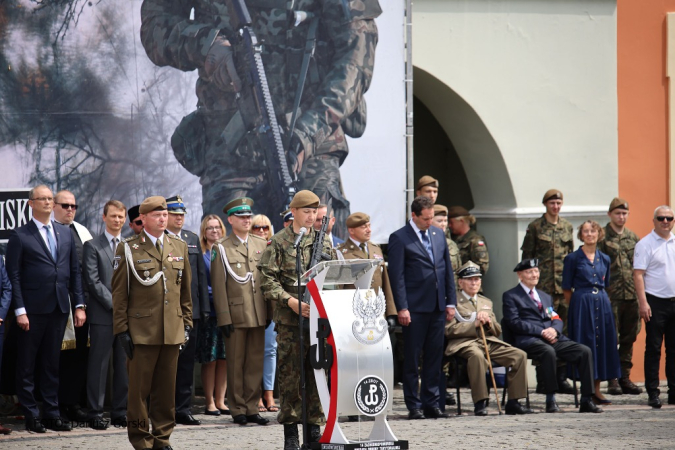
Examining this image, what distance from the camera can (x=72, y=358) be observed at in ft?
31.0

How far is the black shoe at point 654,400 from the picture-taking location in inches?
417

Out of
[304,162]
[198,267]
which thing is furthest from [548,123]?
[198,267]

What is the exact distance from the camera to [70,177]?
9977 mm

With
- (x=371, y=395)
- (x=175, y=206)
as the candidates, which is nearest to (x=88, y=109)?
(x=175, y=206)

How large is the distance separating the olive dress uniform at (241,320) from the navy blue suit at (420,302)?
1.32 metres

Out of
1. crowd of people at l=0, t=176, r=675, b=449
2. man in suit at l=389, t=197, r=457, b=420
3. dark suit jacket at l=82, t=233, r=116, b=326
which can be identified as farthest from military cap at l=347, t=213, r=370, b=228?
dark suit jacket at l=82, t=233, r=116, b=326

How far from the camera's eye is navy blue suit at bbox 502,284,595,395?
10250 millimetres

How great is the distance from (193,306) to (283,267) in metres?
1.83

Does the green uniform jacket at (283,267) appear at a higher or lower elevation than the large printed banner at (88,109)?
lower

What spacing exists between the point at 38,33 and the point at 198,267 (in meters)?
2.65

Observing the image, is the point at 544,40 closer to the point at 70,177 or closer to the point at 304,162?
the point at 304,162

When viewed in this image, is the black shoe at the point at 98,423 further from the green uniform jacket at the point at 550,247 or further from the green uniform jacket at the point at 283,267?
the green uniform jacket at the point at 550,247

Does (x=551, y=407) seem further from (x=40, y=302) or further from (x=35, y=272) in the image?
(x=35, y=272)

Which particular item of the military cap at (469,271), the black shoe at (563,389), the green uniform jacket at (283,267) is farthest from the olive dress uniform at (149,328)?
the black shoe at (563,389)
